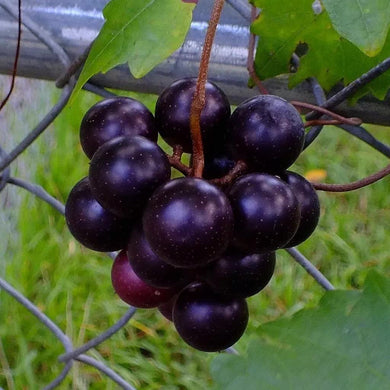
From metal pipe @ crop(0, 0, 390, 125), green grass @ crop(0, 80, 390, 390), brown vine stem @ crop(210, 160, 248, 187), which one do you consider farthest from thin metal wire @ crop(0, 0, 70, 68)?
green grass @ crop(0, 80, 390, 390)

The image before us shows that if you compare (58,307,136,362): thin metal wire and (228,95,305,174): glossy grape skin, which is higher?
(228,95,305,174): glossy grape skin

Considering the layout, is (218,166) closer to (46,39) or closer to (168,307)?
(168,307)

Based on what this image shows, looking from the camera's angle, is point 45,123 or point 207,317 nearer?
point 207,317

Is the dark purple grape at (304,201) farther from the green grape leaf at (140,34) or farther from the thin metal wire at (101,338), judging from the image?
the thin metal wire at (101,338)

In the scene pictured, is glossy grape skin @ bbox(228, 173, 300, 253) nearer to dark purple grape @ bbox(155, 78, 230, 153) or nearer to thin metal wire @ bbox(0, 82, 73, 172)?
dark purple grape @ bbox(155, 78, 230, 153)

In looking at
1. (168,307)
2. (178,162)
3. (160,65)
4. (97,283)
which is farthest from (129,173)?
(97,283)

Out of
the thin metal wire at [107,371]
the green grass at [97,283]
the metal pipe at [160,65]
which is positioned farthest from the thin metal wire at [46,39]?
the green grass at [97,283]

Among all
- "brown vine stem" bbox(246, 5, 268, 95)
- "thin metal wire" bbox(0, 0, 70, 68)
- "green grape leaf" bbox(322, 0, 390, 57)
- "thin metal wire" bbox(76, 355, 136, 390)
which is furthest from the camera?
A: "thin metal wire" bbox(76, 355, 136, 390)
